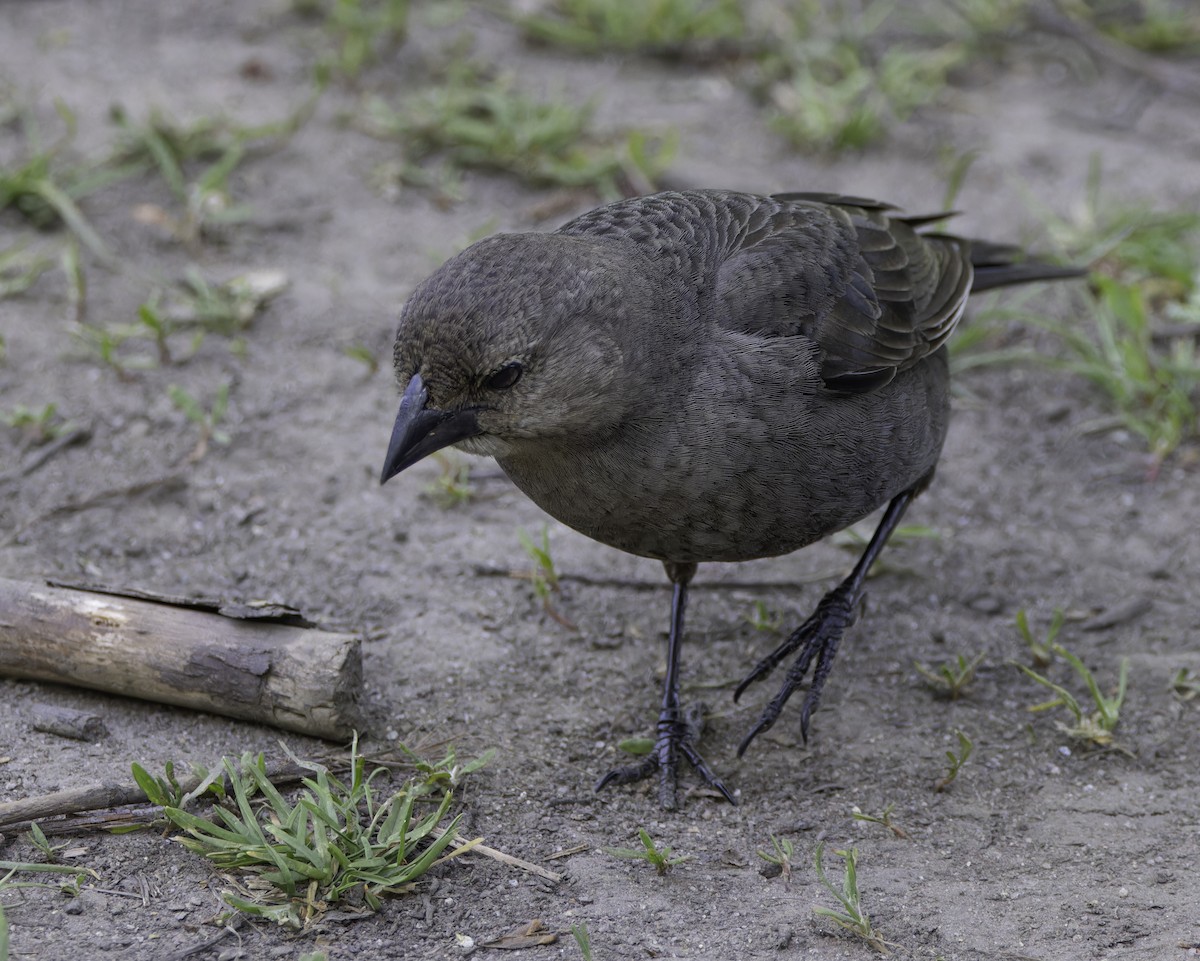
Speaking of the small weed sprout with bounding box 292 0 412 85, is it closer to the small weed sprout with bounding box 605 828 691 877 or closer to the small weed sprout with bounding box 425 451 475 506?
the small weed sprout with bounding box 425 451 475 506

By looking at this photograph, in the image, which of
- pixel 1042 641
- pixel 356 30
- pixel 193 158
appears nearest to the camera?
pixel 1042 641

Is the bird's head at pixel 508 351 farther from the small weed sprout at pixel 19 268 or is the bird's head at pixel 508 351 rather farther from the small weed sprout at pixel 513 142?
the small weed sprout at pixel 513 142

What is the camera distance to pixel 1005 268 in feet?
16.0

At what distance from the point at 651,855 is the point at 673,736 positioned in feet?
2.09

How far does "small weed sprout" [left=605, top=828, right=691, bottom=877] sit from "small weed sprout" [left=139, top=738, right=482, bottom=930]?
1.22 feet

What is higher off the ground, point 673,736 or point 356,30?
point 356,30

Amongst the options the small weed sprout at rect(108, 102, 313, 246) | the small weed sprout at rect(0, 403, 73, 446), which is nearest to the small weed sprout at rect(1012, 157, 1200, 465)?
the small weed sprout at rect(108, 102, 313, 246)

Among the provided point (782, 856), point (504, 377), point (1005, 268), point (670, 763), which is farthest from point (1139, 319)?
point (504, 377)

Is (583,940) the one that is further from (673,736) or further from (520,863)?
(673,736)

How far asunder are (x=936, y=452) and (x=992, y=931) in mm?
1667

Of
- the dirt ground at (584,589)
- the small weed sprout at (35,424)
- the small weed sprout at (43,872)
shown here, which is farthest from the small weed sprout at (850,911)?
the small weed sprout at (35,424)

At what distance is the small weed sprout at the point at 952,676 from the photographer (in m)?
3.96

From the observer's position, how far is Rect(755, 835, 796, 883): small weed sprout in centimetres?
319

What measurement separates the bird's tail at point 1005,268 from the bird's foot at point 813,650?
1.36 m
